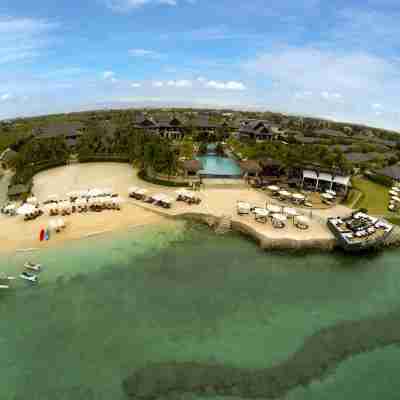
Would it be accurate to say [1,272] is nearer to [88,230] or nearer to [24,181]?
[88,230]

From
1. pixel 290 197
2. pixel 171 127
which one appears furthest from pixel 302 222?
pixel 171 127

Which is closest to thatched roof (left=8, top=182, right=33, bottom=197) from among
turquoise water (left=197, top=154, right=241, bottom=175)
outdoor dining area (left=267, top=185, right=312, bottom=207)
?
turquoise water (left=197, top=154, right=241, bottom=175)

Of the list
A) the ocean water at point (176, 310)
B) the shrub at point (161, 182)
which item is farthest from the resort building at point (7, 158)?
the ocean water at point (176, 310)

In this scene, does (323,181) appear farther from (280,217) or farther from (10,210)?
(10,210)

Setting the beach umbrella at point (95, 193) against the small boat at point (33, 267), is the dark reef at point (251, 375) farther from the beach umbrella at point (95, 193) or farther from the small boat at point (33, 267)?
the beach umbrella at point (95, 193)

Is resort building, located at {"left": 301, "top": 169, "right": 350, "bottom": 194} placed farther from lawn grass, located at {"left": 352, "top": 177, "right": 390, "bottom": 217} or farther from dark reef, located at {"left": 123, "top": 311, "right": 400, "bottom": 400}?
dark reef, located at {"left": 123, "top": 311, "right": 400, "bottom": 400}

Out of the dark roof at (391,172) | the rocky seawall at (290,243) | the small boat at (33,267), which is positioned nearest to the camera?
the small boat at (33,267)

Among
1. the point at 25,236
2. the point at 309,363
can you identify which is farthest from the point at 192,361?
the point at 25,236
